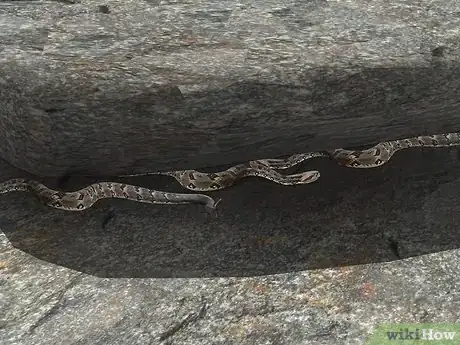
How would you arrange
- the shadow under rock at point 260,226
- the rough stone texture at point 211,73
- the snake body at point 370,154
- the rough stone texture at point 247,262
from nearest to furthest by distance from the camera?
the rough stone texture at point 247,262
the rough stone texture at point 211,73
the shadow under rock at point 260,226
the snake body at point 370,154

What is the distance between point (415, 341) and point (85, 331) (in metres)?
3.50

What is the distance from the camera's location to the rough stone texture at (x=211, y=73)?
639 cm

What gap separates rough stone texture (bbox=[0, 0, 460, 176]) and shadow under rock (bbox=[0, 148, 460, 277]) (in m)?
1.01

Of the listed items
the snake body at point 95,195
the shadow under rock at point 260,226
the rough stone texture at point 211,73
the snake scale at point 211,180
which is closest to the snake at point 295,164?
the snake scale at point 211,180

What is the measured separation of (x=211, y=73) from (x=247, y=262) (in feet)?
7.95

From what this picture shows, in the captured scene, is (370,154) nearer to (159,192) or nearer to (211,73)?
(159,192)

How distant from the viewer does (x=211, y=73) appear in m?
6.40

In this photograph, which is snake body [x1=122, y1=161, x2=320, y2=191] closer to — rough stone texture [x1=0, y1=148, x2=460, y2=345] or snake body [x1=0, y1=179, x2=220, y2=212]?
rough stone texture [x1=0, y1=148, x2=460, y2=345]

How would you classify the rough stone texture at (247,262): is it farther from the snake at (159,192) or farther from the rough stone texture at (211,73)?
the rough stone texture at (211,73)

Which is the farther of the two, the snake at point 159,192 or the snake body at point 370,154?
the snake body at point 370,154

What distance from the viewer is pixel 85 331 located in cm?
611

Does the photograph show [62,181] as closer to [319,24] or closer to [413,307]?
[319,24]

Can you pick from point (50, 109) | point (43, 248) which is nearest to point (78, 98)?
point (50, 109)

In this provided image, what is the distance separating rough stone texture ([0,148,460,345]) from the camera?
612 centimetres
